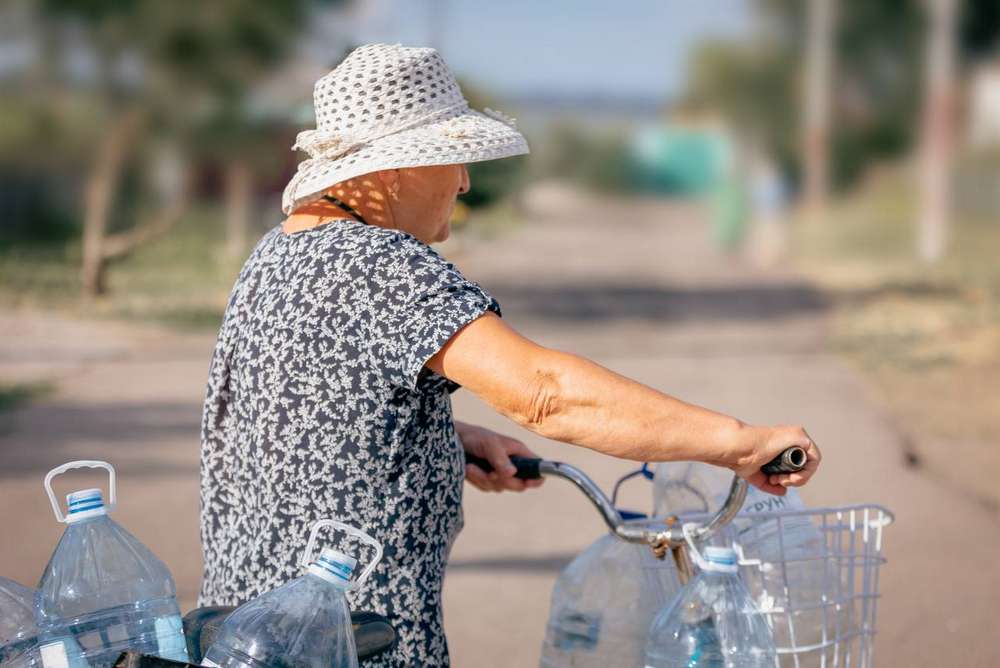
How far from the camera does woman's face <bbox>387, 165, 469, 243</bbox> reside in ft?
8.90

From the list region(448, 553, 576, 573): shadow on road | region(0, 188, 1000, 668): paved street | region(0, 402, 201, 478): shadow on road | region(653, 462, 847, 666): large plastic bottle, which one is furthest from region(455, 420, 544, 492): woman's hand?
region(0, 402, 201, 478): shadow on road

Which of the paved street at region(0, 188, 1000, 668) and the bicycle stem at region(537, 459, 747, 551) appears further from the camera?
the paved street at region(0, 188, 1000, 668)

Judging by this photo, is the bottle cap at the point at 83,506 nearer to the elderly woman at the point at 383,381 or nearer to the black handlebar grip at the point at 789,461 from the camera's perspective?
the elderly woman at the point at 383,381

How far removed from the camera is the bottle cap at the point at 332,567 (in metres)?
2.25

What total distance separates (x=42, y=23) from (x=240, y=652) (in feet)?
48.4

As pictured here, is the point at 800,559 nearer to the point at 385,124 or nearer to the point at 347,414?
the point at 347,414

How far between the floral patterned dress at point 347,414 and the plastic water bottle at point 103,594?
0.92ft

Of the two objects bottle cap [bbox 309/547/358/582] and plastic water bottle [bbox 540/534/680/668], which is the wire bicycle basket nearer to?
Answer: plastic water bottle [bbox 540/534/680/668]

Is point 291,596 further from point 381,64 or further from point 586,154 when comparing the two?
point 586,154

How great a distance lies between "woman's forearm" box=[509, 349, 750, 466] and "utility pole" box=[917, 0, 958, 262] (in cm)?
2415

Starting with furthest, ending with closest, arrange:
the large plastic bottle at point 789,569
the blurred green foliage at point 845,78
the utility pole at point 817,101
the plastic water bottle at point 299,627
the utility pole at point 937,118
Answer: the utility pole at point 817,101 < the blurred green foliage at point 845,78 < the utility pole at point 937,118 < the large plastic bottle at point 789,569 < the plastic water bottle at point 299,627

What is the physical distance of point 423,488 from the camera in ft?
8.58

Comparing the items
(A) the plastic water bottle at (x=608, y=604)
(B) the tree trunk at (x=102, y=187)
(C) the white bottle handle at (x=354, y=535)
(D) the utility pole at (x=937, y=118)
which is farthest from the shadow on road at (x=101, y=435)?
(D) the utility pole at (x=937, y=118)

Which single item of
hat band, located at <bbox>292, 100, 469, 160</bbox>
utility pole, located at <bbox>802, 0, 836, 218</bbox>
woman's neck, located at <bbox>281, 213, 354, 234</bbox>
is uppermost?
utility pole, located at <bbox>802, 0, 836, 218</bbox>
